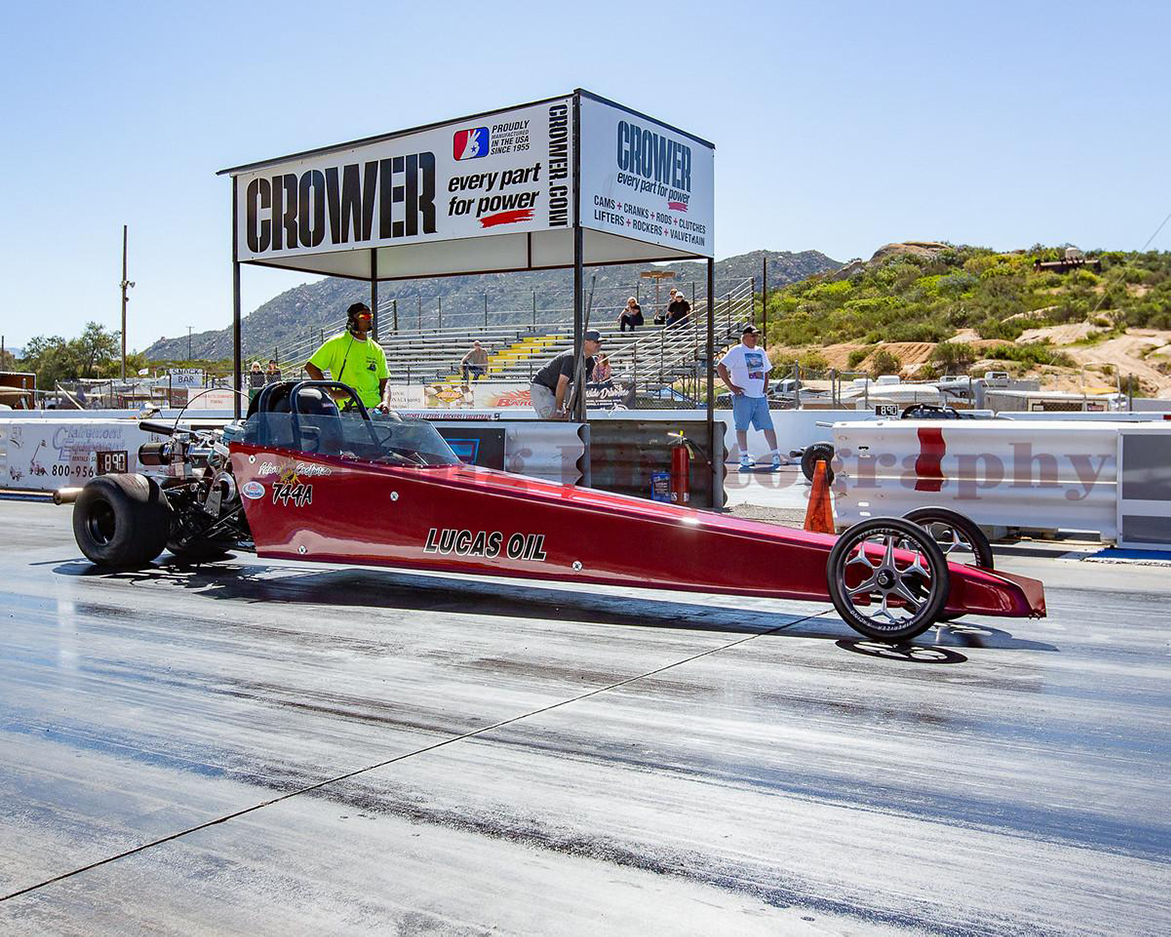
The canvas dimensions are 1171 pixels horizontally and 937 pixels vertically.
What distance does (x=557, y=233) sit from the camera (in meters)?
15.1

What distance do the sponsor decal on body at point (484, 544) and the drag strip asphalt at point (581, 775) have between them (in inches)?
16.9

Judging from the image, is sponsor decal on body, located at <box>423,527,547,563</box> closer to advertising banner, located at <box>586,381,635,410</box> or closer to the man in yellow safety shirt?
the man in yellow safety shirt

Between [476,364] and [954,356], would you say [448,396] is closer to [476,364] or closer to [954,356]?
[476,364]

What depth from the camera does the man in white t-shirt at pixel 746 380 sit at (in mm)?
15766

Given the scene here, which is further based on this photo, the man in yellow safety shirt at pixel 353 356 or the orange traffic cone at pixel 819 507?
the orange traffic cone at pixel 819 507

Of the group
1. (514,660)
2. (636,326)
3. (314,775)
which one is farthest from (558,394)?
(636,326)

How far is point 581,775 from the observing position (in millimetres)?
3861

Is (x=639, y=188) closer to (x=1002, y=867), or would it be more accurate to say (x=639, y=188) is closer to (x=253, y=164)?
(x=253, y=164)

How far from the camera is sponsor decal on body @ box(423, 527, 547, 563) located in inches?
258

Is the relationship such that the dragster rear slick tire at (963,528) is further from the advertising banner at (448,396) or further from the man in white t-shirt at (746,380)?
the advertising banner at (448,396)

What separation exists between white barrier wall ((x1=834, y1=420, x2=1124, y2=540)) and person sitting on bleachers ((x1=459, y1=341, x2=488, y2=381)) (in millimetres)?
13230

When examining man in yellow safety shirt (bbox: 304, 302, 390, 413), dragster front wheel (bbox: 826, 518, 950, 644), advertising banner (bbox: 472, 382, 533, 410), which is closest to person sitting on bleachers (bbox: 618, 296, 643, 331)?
advertising banner (bbox: 472, 382, 533, 410)

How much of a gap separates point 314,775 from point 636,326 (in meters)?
20.9

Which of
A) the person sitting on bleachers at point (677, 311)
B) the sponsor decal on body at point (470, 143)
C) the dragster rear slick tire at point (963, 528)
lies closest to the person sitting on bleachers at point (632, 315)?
the person sitting on bleachers at point (677, 311)
